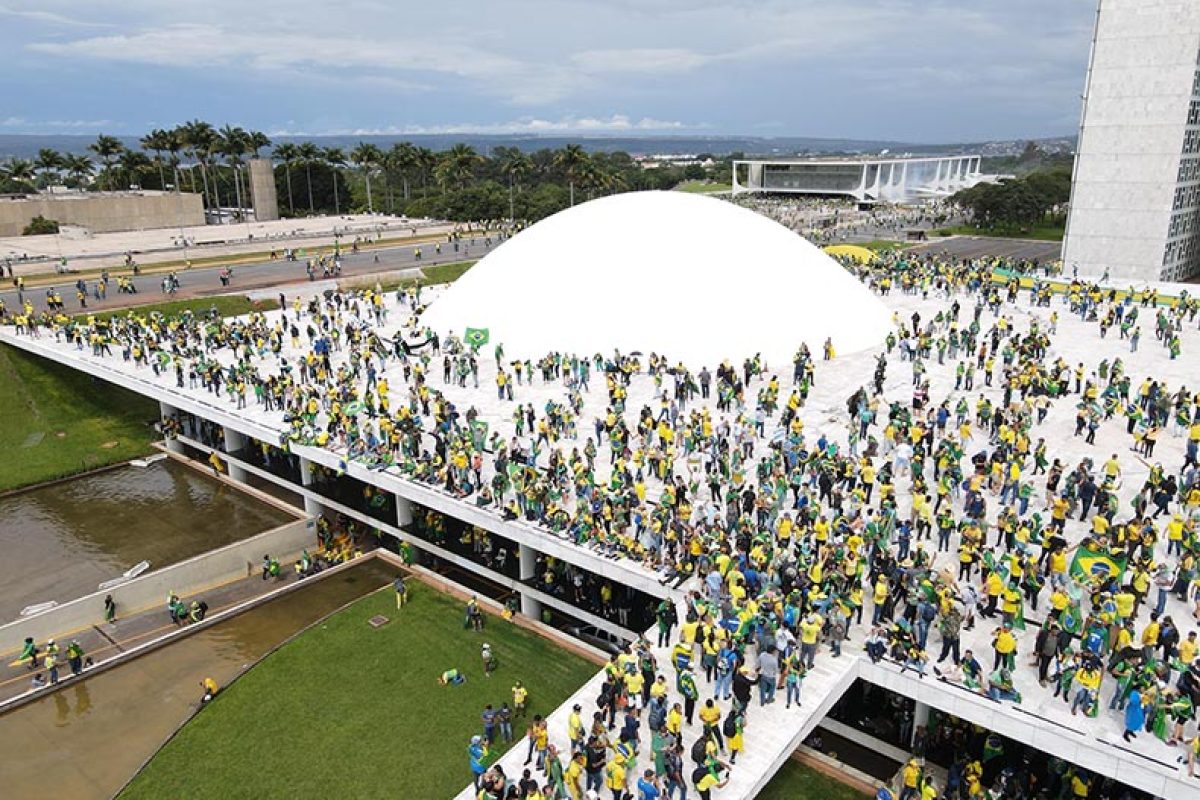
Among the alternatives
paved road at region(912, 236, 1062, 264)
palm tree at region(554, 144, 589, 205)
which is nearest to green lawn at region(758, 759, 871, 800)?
paved road at region(912, 236, 1062, 264)

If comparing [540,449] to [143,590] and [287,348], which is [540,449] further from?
[287,348]

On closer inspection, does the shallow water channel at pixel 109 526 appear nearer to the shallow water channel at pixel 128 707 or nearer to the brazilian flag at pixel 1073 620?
the shallow water channel at pixel 128 707

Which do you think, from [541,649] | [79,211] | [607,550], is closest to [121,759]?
[541,649]

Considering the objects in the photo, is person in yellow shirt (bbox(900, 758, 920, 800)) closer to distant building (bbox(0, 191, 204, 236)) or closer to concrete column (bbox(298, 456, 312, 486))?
concrete column (bbox(298, 456, 312, 486))

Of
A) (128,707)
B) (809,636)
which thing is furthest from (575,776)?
(128,707)

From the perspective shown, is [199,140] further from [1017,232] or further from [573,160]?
[1017,232]

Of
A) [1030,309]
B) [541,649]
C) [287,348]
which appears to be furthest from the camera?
[1030,309]
